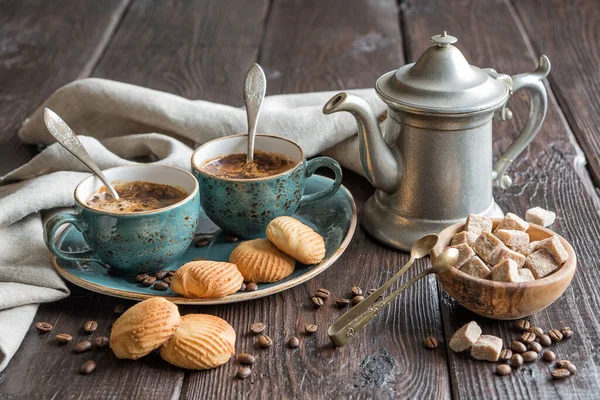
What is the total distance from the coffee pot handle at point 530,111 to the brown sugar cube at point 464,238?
12.0 inches

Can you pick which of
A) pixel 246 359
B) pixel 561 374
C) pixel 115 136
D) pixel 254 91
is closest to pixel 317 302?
pixel 246 359

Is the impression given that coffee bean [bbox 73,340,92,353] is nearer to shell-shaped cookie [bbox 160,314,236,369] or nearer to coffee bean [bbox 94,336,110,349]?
coffee bean [bbox 94,336,110,349]

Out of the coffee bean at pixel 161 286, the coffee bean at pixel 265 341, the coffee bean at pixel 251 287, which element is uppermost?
the coffee bean at pixel 161 286

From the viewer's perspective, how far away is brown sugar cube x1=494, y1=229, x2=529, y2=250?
121 cm

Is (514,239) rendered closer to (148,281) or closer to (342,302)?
(342,302)

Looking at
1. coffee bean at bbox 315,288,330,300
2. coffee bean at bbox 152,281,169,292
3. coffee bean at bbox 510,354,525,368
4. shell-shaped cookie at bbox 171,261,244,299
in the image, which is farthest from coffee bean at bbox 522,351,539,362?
coffee bean at bbox 152,281,169,292

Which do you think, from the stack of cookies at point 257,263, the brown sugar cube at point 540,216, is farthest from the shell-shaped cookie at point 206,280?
the brown sugar cube at point 540,216

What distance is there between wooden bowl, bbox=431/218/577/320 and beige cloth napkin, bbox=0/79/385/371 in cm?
59

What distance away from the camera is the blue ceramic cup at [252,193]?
134 cm

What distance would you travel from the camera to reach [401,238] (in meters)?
1.39

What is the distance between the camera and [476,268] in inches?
45.2

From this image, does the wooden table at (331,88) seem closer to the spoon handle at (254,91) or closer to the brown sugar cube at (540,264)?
the brown sugar cube at (540,264)

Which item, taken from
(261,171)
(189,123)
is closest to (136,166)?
(261,171)

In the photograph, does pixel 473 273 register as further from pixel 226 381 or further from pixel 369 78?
pixel 369 78
